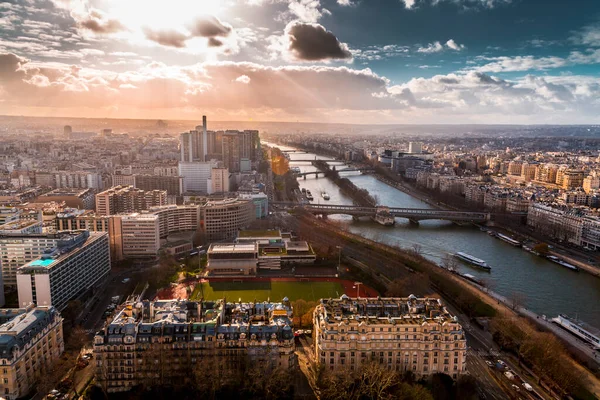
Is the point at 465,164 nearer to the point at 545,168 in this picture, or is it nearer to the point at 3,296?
the point at 545,168

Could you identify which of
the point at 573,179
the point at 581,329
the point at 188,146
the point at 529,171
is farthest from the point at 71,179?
the point at 529,171

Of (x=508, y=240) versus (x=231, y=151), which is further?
(x=231, y=151)

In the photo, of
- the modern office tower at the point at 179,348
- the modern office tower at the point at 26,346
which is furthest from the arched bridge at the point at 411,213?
the modern office tower at the point at 26,346

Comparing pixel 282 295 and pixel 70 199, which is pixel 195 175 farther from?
pixel 282 295

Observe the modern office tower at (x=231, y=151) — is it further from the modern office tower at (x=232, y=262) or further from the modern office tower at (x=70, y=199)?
the modern office tower at (x=232, y=262)

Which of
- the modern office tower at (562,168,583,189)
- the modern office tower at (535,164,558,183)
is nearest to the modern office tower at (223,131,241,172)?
the modern office tower at (535,164,558,183)
